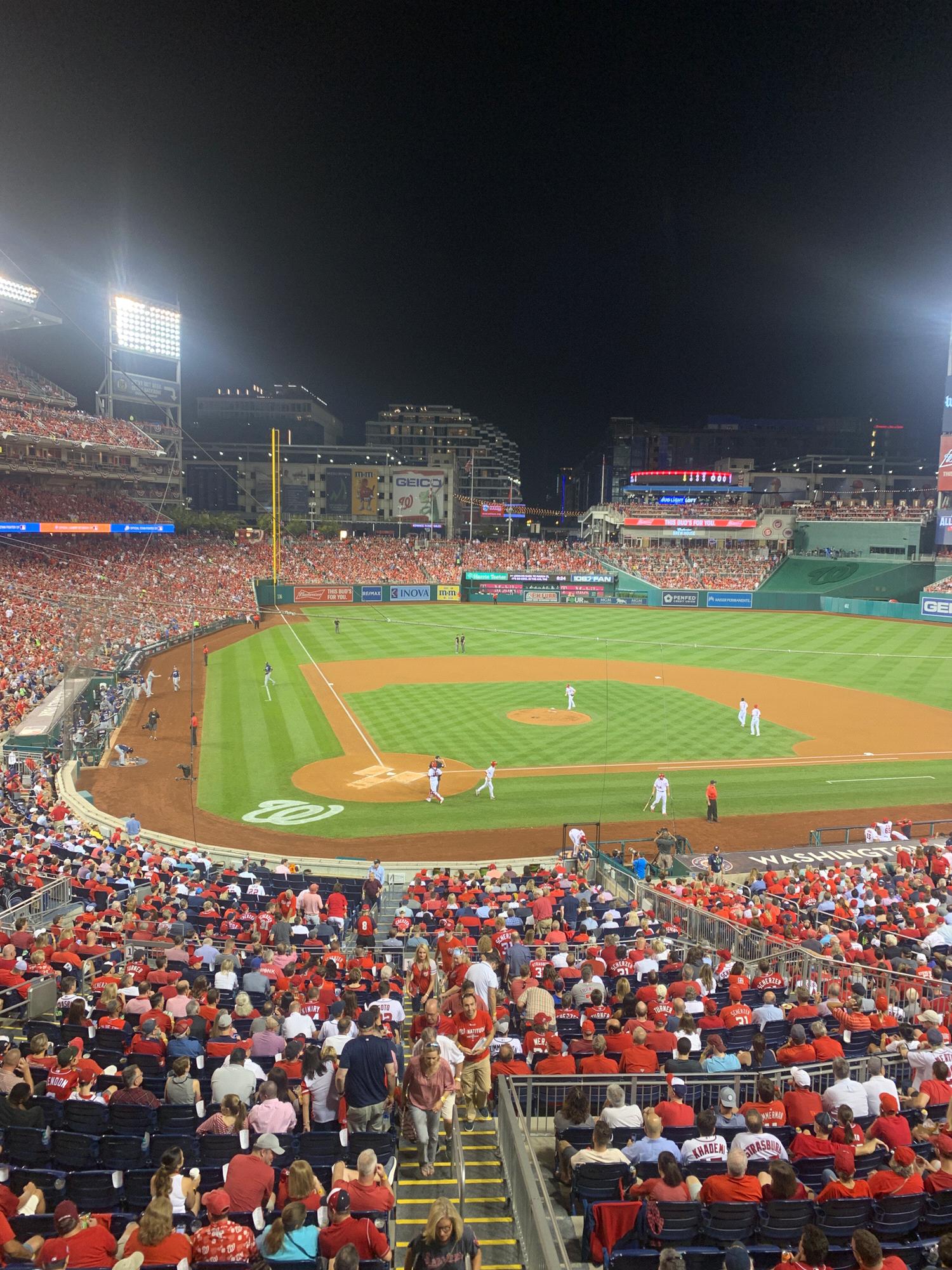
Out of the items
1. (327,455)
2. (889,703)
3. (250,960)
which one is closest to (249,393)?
(327,455)

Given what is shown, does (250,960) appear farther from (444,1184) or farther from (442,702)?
(442,702)

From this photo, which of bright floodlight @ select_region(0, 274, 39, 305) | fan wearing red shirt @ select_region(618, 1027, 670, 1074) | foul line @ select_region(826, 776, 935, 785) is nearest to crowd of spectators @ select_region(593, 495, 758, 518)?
bright floodlight @ select_region(0, 274, 39, 305)

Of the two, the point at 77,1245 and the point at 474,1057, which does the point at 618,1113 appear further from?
the point at 77,1245

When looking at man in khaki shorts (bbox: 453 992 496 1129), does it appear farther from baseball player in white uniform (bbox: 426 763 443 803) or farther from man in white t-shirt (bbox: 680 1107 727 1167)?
baseball player in white uniform (bbox: 426 763 443 803)

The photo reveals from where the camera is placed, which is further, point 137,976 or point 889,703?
point 889,703

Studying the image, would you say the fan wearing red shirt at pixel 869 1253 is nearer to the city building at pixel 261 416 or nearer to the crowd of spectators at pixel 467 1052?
the crowd of spectators at pixel 467 1052

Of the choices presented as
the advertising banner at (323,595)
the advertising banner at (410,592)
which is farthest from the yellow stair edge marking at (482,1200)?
the advertising banner at (410,592)

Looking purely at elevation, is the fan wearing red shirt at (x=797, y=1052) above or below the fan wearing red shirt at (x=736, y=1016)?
above
